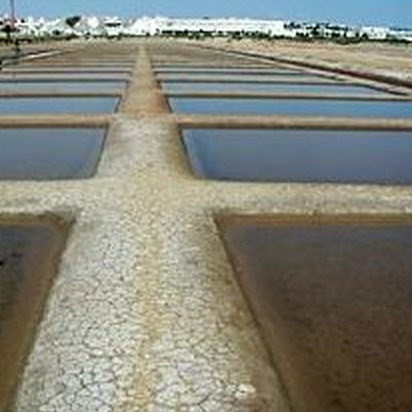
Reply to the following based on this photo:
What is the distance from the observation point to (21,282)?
21.2 ft

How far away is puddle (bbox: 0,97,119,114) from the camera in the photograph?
1645cm

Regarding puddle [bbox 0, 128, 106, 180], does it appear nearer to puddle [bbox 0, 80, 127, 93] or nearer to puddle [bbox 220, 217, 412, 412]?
puddle [bbox 220, 217, 412, 412]

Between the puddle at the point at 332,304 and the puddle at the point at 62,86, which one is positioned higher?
the puddle at the point at 62,86

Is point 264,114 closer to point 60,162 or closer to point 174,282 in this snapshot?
point 60,162

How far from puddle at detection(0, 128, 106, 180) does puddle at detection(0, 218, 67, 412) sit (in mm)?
2358

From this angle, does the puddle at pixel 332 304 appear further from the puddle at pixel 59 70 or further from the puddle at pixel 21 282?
the puddle at pixel 59 70

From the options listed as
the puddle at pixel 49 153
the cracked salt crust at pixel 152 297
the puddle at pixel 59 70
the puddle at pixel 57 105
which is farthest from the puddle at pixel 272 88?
the cracked salt crust at pixel 152 297

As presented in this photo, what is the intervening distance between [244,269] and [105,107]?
1086 cm

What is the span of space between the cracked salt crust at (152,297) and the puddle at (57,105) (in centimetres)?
700

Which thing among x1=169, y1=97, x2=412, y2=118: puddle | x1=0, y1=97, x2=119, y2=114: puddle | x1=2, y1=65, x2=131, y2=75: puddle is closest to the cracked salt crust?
x1=0, y1=97, x2=119, y2=114: puddle

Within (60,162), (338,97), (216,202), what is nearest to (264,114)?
(338,97)

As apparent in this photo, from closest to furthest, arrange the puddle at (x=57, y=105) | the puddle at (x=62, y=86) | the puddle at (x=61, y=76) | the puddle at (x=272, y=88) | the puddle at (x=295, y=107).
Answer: the puddle at (x=57, y=105) < the puddle at (x=295, y=107) < the puddle at (x=62, y=86) < the puddle at (x=272, y=88) < the puddle at (x=61, y=76)

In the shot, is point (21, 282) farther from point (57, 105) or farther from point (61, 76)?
point (61, 76)

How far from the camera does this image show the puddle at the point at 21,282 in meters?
5.06
